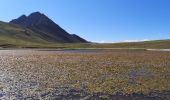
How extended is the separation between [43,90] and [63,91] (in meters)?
1.53

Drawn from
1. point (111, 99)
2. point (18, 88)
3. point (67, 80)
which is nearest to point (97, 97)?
point (111, 99)

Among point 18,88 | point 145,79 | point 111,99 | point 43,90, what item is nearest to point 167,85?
point 145,79

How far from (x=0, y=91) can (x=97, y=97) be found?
7.26m

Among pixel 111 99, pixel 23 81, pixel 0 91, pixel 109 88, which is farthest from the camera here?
pixel 23 81

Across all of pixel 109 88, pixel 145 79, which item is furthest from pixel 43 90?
pixel 145 79

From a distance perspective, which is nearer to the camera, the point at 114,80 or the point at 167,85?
the point at 167,85

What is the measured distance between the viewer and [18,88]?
26969 millimetres

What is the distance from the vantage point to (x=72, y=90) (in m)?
26.4

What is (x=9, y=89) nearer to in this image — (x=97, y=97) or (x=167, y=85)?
(x=97, y=97)

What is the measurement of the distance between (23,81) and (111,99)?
11068 millimetres

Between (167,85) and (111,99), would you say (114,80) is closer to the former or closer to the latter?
(167,85)

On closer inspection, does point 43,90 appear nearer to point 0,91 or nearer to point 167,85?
point 0,91

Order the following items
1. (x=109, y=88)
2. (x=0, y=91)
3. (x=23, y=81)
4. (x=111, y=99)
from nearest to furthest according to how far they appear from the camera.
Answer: (x=111, y=99)
(x=0, y=91)
(x=109, y=88)
(x=23, y=81)

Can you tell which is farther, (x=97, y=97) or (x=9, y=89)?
(x=9, y=89)
